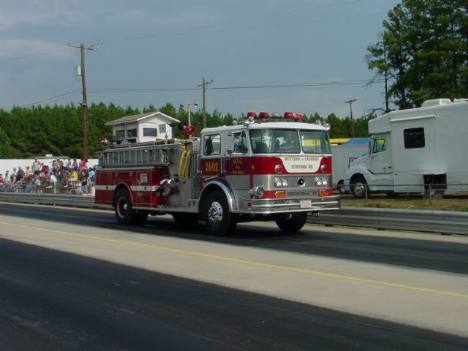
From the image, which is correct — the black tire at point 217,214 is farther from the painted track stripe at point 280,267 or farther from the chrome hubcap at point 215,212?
the painted track stripe at point 280,267

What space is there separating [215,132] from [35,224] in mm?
6984

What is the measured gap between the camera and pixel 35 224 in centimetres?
1816

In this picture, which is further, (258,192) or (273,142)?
(273,142)

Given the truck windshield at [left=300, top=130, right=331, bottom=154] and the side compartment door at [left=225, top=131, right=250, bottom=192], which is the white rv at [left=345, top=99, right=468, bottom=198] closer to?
the truck windshield at [left=300, top=130, right=331, bottom=154]

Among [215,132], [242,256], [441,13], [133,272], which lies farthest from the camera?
[441,13]

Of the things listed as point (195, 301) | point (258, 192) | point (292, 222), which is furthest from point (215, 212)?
point (195, 301)

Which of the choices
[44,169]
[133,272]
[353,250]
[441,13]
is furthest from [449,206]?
[44,169]

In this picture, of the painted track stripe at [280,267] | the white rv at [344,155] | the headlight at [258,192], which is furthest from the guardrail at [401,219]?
the white rv at [344,155]

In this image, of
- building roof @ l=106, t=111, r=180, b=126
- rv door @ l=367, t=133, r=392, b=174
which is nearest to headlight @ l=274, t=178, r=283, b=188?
rv door @ l=367, t=133, r=392, b=174

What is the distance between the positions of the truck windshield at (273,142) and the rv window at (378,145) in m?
10.4

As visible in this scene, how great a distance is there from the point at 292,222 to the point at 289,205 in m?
1.91

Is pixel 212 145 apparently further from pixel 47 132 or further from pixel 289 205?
pixel 47 132

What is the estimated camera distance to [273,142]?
1362 cm

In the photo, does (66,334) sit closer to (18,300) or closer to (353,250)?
(18,300)
